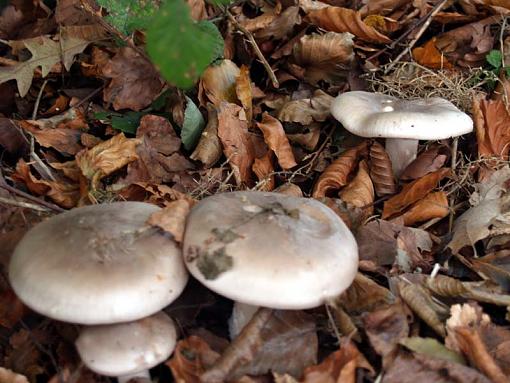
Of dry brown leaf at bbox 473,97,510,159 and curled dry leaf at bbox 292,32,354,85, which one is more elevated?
curled dry leaf at bbox 292,32,354,85

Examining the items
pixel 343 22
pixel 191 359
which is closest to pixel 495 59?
pixel 343 22

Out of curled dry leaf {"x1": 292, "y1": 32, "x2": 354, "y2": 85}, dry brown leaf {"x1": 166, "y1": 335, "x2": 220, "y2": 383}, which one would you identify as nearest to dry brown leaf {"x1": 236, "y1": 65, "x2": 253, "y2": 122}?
curled dry leaf {"x1": 292, "y1": 32, "x2": 354, "y2": 85}

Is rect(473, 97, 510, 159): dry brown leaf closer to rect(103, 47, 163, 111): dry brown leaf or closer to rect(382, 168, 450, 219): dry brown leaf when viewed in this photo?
rect(382, 168, 450, 219): dry brown leaf

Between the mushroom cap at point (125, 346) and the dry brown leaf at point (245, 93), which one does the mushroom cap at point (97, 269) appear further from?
the dry brown leaf at point (245, 93)

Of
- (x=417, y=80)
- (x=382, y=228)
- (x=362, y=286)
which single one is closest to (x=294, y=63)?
(x=417, y=80)

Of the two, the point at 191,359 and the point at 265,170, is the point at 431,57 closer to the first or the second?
the point at 265,170

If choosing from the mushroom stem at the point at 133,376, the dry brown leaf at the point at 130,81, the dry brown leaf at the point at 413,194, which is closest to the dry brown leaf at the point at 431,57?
the dry brown leaf at the point at 413,194
